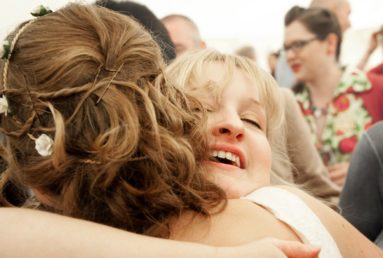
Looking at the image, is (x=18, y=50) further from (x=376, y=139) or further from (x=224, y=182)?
(x=376, y=139)

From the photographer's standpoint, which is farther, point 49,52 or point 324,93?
point 324,93

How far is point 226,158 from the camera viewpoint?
3.50ft

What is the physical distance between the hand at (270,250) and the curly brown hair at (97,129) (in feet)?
0.40

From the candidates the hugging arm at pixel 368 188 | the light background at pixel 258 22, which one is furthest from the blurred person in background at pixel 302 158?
the light background at pixel 258 22

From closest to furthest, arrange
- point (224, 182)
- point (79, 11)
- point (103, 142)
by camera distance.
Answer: point (103, 142) → point (79, 11) → point (224, 182)

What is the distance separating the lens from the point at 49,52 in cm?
81

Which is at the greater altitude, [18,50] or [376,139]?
[18,50]

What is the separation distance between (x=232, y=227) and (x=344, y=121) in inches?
76.9

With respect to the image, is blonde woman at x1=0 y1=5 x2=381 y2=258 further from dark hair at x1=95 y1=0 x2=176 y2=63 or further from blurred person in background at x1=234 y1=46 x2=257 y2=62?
blurred person in background at x1=234 y1=46 x2=257 y2=62

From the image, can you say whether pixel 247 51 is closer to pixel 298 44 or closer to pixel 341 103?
pixel 298 44

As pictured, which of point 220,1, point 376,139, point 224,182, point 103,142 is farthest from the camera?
point 220,1

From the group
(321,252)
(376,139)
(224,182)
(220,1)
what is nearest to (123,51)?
(224,182)

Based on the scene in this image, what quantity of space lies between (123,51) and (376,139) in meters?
0.88

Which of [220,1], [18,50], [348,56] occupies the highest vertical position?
[18,50]
